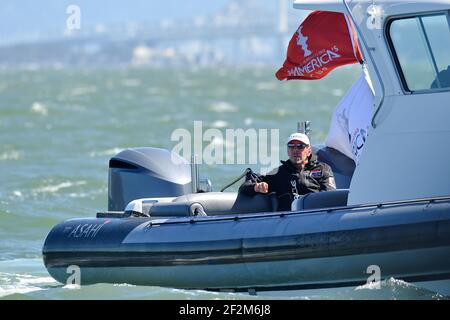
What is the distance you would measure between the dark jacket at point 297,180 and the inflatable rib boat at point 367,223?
1.75ft

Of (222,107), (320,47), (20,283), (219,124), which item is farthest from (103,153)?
(222,107)

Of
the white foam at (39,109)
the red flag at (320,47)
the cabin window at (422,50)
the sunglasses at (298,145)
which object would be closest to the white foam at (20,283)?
the sunglasses at (298,145)

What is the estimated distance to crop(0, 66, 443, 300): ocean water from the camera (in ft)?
34.3

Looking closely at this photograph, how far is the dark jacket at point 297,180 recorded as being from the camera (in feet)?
34.3

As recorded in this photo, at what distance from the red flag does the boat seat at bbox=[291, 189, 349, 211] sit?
1.22 m

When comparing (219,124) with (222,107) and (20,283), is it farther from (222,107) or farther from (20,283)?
(20,283)

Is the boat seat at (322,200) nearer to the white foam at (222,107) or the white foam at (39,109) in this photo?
the white foam at (39,109)

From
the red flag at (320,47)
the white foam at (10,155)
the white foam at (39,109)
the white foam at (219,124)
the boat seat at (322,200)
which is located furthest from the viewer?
the white foam at (39,109)

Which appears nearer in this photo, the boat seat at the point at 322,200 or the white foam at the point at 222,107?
the boat seat at the point at 322,200

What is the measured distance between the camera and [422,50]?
9438 mm

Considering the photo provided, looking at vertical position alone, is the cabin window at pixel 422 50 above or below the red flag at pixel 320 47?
below

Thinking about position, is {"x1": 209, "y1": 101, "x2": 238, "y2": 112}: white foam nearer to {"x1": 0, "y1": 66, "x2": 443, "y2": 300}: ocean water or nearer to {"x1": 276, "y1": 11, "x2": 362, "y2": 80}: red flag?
{"x1": 0, "y1": 66, "x2": 443, "y2": 300}: ocean water

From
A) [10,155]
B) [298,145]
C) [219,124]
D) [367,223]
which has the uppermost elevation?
[219,124]

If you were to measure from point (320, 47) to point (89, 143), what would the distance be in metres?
14.2
